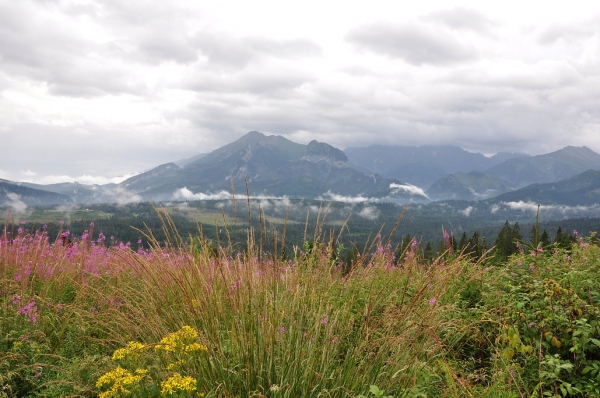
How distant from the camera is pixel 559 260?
5930 millimetres

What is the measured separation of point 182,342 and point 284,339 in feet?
2.94

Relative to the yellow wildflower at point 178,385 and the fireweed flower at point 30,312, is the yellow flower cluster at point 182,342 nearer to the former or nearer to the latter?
the yellow wildflower at point 178,385

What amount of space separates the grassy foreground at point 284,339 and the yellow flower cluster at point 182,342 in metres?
0.01

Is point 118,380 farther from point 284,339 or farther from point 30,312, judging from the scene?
point 30,312

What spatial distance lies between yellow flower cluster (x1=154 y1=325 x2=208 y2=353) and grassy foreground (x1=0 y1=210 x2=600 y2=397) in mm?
12

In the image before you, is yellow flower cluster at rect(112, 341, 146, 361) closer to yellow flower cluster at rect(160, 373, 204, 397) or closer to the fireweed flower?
yellow flower cluster at rect(160, 373, 204, 397)

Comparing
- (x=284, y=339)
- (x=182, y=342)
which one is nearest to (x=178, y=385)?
(x=182, y=342)

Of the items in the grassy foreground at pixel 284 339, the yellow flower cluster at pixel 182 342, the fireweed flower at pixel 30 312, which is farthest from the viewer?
the fireweed flower at pixel 30 312

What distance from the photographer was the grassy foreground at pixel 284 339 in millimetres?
2922

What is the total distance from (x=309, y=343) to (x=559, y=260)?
5187 millimetres

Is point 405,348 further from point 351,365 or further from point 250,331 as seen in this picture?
point 250,331

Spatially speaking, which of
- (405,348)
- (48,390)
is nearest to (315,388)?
(405,348)

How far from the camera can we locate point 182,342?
2.86 meters

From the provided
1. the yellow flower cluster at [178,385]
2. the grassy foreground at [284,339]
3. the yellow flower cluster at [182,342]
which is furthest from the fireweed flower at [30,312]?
the yellow flower cluster at [178,385]
